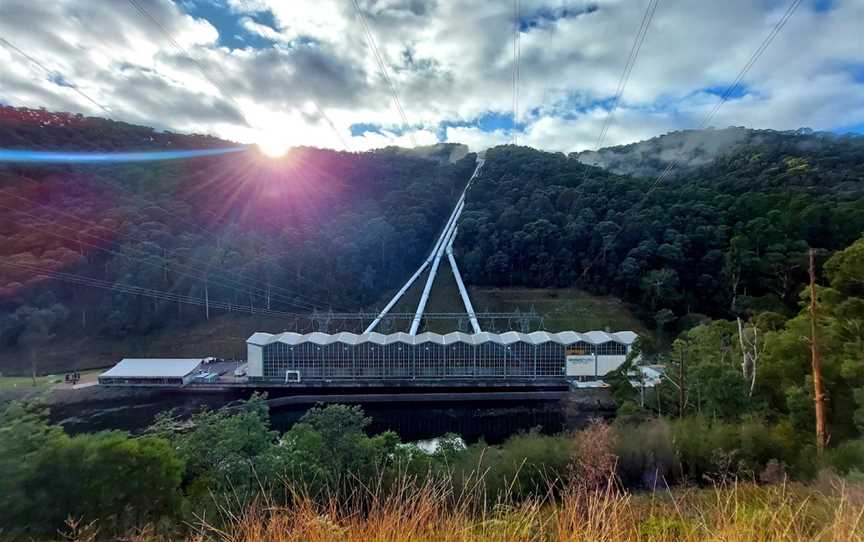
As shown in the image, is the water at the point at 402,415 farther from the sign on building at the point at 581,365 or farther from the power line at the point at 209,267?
the power line at the point at 209,267

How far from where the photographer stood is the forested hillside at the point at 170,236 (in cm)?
2528

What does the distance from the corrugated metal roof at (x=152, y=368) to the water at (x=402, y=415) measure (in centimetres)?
109

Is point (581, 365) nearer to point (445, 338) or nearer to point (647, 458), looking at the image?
point (445, 338)

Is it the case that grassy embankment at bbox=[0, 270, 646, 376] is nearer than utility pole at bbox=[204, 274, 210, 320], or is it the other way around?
grassy embankment at bbox=[0, 270, 646, 376]

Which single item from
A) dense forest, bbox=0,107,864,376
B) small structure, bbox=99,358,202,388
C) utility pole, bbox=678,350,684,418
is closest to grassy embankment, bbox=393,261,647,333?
dense forest, bbox=0,107,864,376

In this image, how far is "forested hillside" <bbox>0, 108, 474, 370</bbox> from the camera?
2528cm

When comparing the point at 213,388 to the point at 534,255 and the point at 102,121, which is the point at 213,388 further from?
the point at 102,121

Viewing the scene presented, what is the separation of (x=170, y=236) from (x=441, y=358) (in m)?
23.8

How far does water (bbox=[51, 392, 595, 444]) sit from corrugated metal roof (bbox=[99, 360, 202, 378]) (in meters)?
1.09

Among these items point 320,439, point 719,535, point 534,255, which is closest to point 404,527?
point 719,535

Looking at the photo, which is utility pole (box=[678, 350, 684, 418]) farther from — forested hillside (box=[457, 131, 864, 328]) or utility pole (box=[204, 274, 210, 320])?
utility pole (box=[204, 274, 210, 320])

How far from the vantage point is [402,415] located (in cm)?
1764

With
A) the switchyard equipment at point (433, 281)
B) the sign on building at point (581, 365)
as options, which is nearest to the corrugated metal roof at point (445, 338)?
the sign on building at point (581, 365)

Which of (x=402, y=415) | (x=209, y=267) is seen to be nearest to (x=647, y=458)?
(x=402, y=415)
